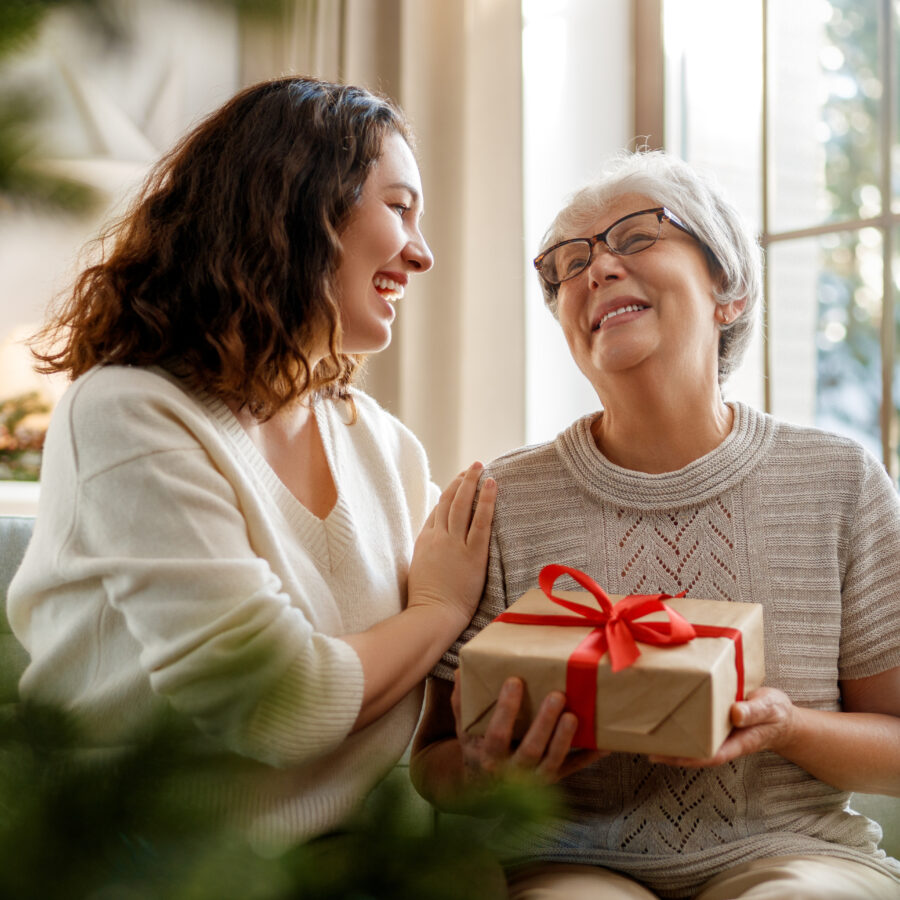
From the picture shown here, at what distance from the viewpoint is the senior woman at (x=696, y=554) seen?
4.00ft

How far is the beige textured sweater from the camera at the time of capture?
1262 millimetres

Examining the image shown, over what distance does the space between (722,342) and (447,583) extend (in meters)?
0.61

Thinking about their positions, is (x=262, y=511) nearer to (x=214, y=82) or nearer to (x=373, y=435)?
(x=373, y=435)

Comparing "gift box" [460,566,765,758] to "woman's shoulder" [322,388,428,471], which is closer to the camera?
"gift box" [460,566,765,758]

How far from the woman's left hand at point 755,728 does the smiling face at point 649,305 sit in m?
0.50

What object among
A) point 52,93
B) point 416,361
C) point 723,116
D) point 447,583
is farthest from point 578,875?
point 723,116

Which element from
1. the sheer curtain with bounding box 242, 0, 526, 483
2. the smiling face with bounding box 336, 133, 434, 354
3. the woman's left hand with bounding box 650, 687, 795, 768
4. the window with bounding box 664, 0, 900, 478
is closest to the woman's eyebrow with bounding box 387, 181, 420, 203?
the smiling face with bounding box 336, 133, 434, 354

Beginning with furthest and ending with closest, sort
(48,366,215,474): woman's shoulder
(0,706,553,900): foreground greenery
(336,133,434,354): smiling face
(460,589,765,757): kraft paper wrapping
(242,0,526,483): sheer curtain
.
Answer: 1. (242,0,526,483): sheer curtain
2. (336,133,434,354): smiling face
3. (48,366,215,474): woman's shoulder
4. (460,589,765,757): kraft paper wrapping
5. (0,706,553,900): foreground greenery

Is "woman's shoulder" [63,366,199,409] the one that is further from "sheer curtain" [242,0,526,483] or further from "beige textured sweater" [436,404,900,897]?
"sheer curtain" [242,0,526,483]

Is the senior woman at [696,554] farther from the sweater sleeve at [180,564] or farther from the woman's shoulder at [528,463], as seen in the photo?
the sweater sleeve at [180,564]

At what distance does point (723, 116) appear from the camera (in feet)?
8.27

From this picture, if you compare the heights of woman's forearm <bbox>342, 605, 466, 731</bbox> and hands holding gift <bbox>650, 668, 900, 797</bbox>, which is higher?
woman's forearm <bbox>342, 605, 466, 731</bbox>

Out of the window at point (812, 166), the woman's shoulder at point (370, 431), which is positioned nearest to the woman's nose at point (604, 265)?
the woman's shoulder at point (370, 431)

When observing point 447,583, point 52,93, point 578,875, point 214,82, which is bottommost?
point 578,875
